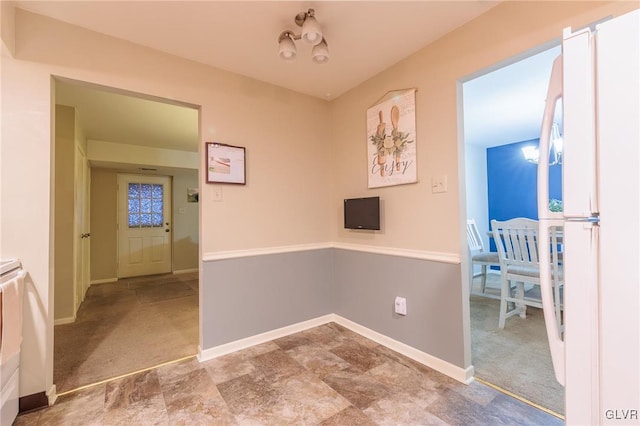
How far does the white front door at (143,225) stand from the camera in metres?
5.07

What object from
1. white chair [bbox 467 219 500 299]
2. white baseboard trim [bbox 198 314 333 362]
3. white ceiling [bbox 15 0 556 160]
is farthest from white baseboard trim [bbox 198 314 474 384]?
white ceiling [bbox 15 0 556 160]

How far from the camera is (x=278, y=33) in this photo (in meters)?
1.84

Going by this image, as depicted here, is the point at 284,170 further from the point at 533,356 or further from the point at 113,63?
Answer: the point at 533,356

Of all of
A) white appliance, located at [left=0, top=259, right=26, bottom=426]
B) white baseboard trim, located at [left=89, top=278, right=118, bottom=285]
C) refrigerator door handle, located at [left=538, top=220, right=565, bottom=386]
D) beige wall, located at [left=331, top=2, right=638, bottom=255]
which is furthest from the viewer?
white baseboard trim, located at [left=89, top=278, right=118, bottom=285]

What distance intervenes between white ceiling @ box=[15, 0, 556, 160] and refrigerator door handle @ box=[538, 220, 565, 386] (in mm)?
1494

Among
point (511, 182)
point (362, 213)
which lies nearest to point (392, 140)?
point (362, 213)

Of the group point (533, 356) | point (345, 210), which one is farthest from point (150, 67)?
point (533, 356)

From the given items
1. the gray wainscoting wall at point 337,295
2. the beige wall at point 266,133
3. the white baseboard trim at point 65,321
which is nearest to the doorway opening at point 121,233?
the white baseboard trim at point 65,321

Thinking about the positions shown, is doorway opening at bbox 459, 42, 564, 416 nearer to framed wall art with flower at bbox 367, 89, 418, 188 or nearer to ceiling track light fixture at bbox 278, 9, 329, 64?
framed wall art with flower at bbox 367, 89, 418, 188

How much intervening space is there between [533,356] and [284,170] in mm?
2481

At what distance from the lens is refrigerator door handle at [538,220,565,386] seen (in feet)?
2.52

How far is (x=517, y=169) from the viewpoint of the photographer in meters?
4.72

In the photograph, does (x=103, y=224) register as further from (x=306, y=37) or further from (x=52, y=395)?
(x=306, y=37)

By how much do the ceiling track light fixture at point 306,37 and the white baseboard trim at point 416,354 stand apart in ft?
7.10
